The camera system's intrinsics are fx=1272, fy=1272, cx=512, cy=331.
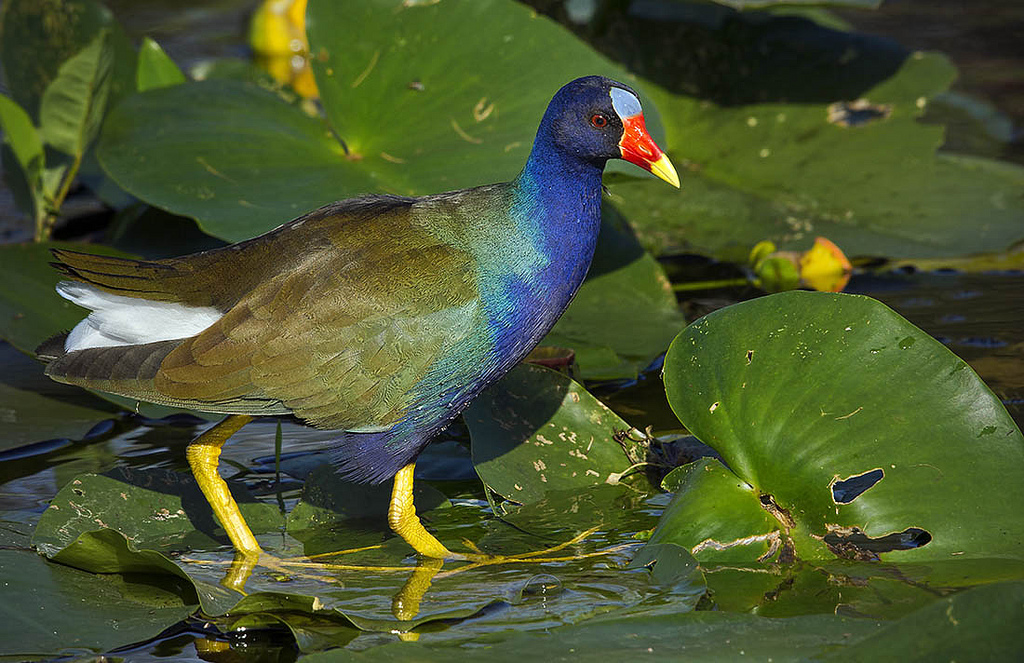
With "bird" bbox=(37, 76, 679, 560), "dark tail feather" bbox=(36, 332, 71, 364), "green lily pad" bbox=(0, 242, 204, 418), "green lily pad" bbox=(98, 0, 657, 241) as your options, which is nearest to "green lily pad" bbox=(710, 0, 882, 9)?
"green lily pad" bbox=(98, 0, 657, 241)

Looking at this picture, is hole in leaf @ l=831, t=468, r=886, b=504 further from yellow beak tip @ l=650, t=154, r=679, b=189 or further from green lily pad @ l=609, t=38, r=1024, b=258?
green lily pad @ l=609, t=38, r=1024, b=258

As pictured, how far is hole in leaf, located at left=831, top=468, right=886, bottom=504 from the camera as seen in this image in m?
2.21

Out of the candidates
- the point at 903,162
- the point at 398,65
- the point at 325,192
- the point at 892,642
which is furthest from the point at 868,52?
the point at 892,642

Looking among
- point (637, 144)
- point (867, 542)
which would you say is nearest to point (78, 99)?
point (637, 144)

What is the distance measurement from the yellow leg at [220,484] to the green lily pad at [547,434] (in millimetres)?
458

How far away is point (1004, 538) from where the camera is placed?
6.72ft

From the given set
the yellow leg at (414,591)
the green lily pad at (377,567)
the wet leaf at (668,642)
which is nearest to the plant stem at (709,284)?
the green lily pad at (377,567)

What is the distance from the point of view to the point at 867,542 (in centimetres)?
224

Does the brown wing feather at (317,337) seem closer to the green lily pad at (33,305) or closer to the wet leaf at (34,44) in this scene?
the green lily pad at (33,305)

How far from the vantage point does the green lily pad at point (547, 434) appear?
8.14 feet

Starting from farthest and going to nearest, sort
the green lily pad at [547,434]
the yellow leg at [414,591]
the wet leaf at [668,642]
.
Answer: the green lily pad at [547,434], the yellow leg at [414,591], the wet leaf at [668,642]

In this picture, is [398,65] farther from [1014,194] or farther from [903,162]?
[1014,194]

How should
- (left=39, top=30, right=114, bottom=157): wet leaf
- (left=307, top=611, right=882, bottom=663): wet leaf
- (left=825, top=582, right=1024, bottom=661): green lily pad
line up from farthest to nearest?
(left=39, top=30, right=114, bottom=157): wet leaf < (left=307, top=611, right=882, bottom=663): wet leaf < (left=825, top=582, right=1024, bottom=661): green lily pad

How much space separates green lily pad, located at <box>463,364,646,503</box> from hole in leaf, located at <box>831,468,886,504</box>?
394mm
